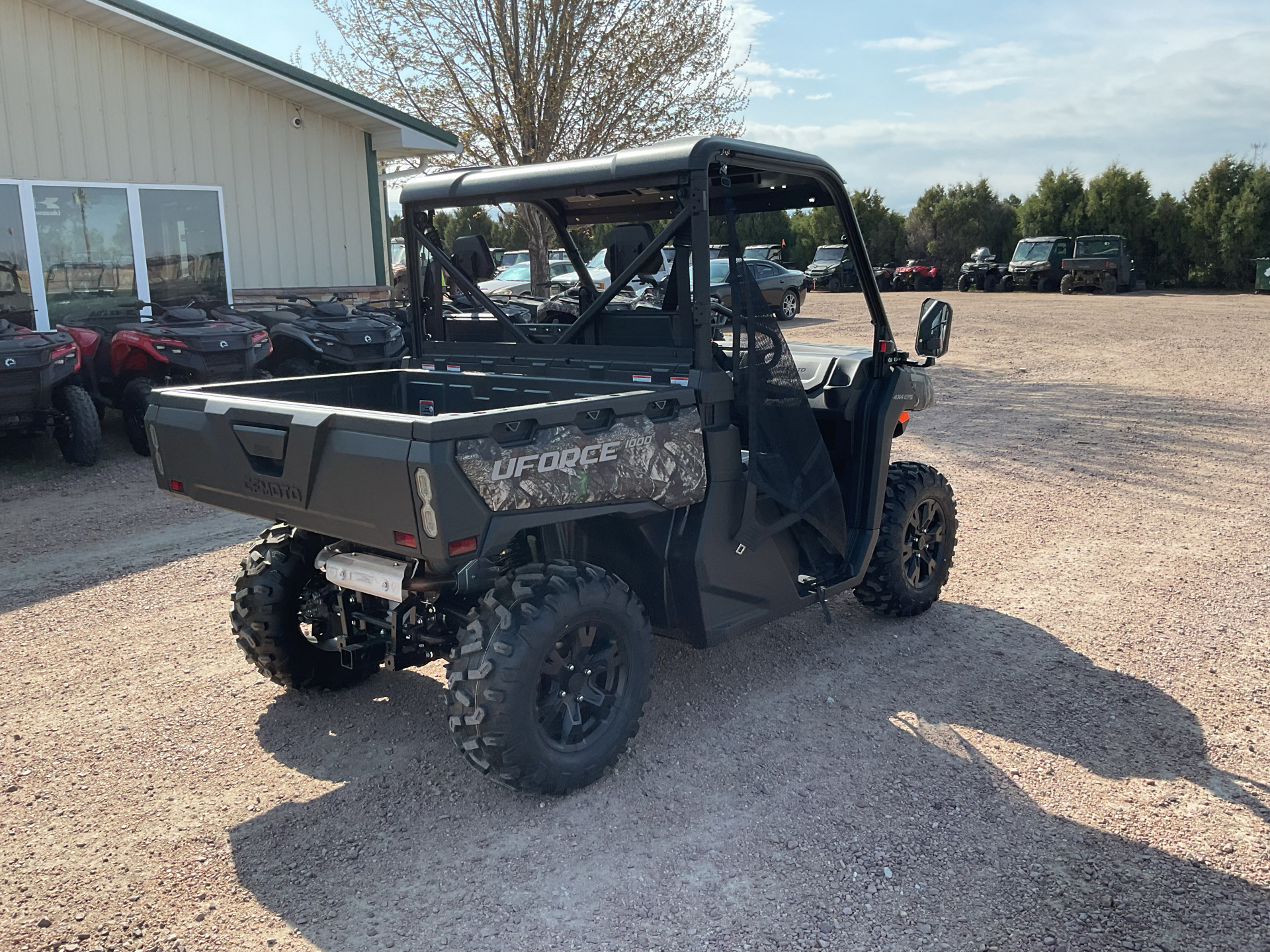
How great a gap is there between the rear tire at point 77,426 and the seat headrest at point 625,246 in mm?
6749

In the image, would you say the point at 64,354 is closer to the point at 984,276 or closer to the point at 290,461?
the point at 290,461

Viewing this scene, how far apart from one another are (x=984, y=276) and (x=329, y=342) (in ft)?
100

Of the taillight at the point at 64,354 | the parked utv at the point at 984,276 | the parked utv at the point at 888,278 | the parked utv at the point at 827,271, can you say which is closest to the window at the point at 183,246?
the taillight at the point at 64,354

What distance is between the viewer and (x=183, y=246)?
1215 centimetres

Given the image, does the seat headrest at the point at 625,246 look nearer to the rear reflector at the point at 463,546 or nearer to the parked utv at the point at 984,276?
the rear reflector at the point at 463,546

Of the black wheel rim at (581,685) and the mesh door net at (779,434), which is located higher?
the mesh door net at (779,434)

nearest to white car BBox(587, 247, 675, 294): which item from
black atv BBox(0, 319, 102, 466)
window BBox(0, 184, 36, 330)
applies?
black atv BBox(0, 319, 102, 466)

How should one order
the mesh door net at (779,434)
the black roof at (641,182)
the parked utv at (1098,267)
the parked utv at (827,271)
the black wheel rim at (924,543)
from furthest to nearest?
the parked utv at (827,271) < the parked utv at (1098,267) < the black wheel rim at (924,543) < the mesh door net at (779,434) < the black roof at (641,182)

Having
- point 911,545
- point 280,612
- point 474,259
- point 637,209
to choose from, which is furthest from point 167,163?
point 911,545

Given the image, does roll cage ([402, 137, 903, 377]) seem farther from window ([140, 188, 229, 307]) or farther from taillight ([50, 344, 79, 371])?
window ([140, 188, 229, 307])

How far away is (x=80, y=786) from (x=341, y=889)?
4.12 ft

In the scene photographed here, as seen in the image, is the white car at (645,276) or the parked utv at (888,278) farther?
the parked utv at (888,278)

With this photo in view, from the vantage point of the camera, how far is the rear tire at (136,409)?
9.38 m

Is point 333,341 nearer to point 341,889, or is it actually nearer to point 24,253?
point 24,253
